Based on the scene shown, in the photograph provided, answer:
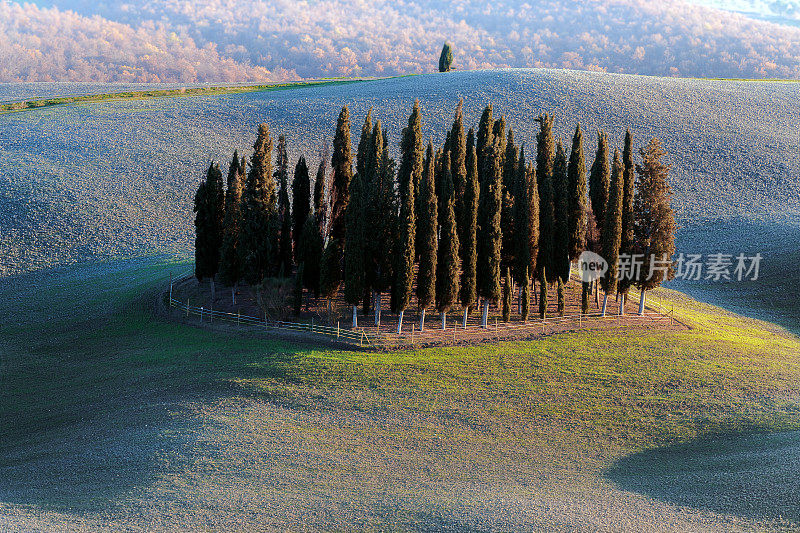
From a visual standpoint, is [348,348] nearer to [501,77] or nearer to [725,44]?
[501,77]

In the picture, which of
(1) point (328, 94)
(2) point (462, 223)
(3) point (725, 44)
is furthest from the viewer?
(3) point (725, 44)

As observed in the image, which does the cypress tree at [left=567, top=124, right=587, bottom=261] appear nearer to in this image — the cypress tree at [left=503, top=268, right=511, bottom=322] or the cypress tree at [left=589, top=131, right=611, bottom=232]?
the cypress tree at [left=589, top=131, right=611, bottom=232]

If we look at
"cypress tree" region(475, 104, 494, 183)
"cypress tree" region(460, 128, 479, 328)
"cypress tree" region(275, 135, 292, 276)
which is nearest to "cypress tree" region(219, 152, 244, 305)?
"cypress tree" region(275, 135, 292, 276)

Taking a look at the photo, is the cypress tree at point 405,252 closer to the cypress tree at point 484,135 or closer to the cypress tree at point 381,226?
the cypress tree at point 381,226

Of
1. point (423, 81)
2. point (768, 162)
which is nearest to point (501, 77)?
point (423, 81)

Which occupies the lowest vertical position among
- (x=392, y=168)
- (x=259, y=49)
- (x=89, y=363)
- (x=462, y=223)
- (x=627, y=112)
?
(x=89, y=363)

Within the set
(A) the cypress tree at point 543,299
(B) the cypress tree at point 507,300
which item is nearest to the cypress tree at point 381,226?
(B) the cypress tree at point 507,300
